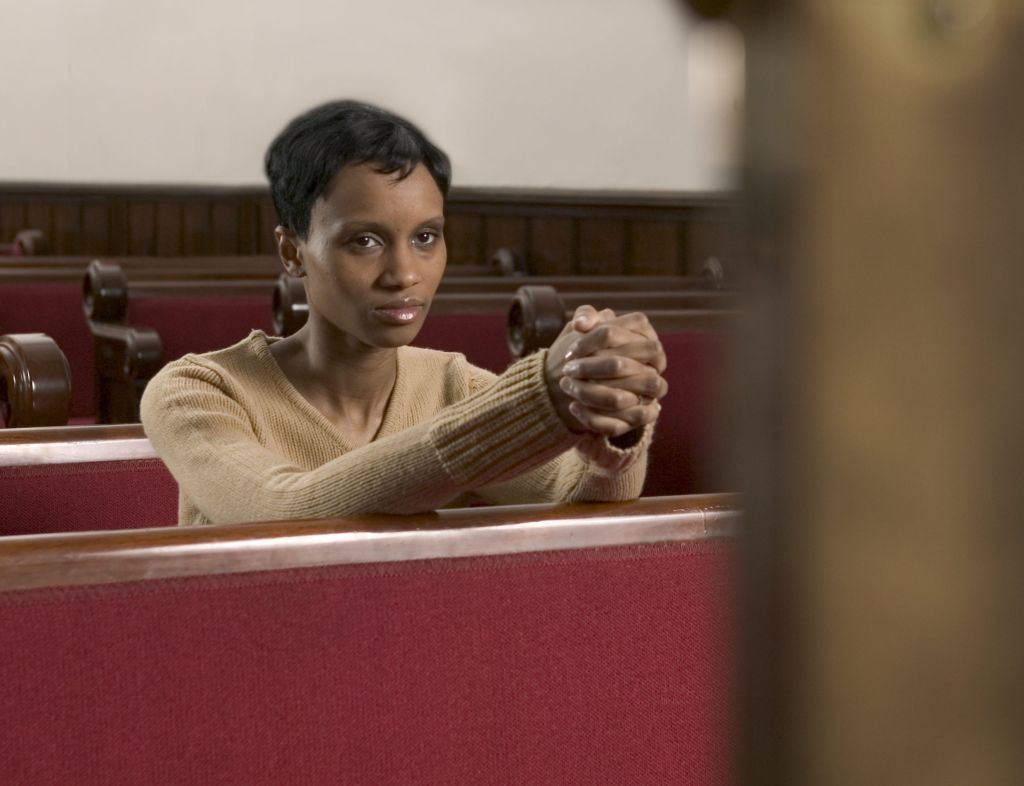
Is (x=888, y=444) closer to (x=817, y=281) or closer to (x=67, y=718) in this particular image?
(x=817, y=281)

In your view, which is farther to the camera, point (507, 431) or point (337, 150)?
point (337, 150)

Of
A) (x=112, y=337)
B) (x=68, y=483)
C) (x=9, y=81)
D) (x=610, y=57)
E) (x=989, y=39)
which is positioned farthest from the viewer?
(x=9, y=81)

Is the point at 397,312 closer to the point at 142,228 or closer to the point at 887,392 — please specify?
the point at 887,392

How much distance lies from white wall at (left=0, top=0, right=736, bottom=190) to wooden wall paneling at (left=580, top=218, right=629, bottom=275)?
0.17m

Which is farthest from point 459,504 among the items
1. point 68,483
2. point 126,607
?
point 126,607

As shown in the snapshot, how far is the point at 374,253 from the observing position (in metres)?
1.52

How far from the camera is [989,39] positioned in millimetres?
187

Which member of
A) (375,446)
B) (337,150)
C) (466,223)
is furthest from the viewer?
(466,223)

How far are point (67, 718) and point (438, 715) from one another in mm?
258

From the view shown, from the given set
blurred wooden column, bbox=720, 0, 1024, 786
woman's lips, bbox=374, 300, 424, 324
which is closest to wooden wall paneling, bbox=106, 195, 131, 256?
woman's lips, bbox=374, 300, 424, 324

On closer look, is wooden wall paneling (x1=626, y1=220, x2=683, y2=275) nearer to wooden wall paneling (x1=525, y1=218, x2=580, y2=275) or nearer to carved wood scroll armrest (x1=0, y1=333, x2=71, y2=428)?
wooden wall paneling (x1=525, y1=218, x2=580, y2=275)

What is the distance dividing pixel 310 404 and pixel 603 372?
2.19 ft

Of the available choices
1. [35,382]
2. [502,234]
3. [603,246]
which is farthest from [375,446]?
→ [502,234]

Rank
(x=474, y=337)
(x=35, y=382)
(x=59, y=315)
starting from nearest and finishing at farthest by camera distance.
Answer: (x=35, y=382), (x=474, y=337), (x=59, y=315)
